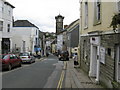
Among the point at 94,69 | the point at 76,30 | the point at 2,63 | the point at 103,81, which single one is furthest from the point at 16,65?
the point at 76,30

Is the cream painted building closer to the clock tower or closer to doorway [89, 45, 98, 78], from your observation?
doorway [89, 45, 98, 78]

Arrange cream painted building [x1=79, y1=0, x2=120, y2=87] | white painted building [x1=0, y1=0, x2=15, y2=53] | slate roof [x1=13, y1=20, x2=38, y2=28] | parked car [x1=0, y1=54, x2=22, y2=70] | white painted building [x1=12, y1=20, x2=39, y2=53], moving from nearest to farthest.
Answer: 1. cream painted building [x1=79, y1=0, x2=120, y2=87]
2. parked car [x1=0, y1=54, x2=22, y2=70]
3. white painted building [x1=0, y1=0, x2=15, y2=53]
4. white painted building [x1=12, y1=20, x2=39, y2=53]
5. slate roof [x1=13, y1=20, x2=38, y2=28]

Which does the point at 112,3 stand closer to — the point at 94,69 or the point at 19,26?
the point at 94,69

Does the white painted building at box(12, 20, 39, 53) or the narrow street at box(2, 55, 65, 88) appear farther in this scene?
the white painted building at box(12, 20, 39, 53)

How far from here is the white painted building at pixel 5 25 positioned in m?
31.4

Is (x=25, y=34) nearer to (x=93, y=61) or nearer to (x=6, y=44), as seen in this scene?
(x=6, y=44)

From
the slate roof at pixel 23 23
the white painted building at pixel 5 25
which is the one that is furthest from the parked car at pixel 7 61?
the slate roof at pixel 23 23

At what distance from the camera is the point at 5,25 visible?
32719mm

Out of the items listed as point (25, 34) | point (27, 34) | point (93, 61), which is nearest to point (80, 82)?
point (93, 61)

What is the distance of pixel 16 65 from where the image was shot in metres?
21.3

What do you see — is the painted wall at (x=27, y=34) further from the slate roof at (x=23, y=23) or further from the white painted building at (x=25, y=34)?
the slate roof at (x=23, y=23)

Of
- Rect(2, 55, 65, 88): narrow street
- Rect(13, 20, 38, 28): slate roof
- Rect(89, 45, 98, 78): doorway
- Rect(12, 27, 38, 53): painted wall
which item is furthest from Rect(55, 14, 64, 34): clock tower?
Rect(89, 45, 98, 78): doorway

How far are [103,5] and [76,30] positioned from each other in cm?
4322

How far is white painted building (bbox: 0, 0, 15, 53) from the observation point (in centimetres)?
3140
